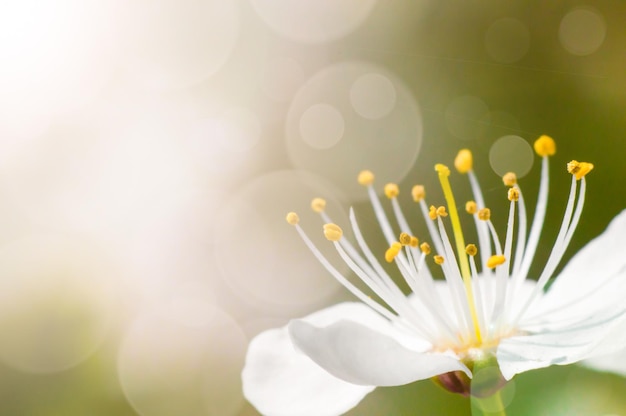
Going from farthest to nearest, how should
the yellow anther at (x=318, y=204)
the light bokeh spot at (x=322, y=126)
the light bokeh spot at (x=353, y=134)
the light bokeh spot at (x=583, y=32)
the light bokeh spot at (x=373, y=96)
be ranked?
1. the light bokeh spot at (x=322, y=126)
2. the light bokeh spot at (x=373, y=96)
3. the light bokeh spot at (x=353, y=134)
4. the light bokeh spot at (x=583, y=32)
5. the yellow anther at (x=318, y=204)

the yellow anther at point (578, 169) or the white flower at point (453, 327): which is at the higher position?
the yellow anther at point (578, 169)

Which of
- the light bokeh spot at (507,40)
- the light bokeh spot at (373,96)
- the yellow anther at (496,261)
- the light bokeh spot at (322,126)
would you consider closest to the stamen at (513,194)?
the yellow anther at (496,261)

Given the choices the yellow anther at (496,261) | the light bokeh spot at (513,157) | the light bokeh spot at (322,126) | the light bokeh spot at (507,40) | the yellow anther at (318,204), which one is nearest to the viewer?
the yellow anther at (496,261)

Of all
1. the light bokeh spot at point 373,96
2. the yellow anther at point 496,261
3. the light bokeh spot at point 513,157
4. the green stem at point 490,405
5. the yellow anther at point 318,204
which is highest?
the light bokeh spot at point 373,96

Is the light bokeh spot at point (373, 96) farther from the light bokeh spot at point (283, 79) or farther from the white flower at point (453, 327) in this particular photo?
the white flower at point (453, 327)

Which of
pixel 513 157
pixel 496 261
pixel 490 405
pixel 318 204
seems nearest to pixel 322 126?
pixel 513 157

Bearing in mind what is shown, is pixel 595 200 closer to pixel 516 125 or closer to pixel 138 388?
pixel 516 125

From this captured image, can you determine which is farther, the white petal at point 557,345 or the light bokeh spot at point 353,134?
the light bokeh spot at point 353,134

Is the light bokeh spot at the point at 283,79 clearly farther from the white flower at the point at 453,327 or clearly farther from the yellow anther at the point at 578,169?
the yellow anther at the point at 578,169

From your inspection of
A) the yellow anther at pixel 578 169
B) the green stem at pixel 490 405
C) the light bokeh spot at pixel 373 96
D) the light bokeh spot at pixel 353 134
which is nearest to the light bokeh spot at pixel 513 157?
the light bokeh spot at pixel 353 134
